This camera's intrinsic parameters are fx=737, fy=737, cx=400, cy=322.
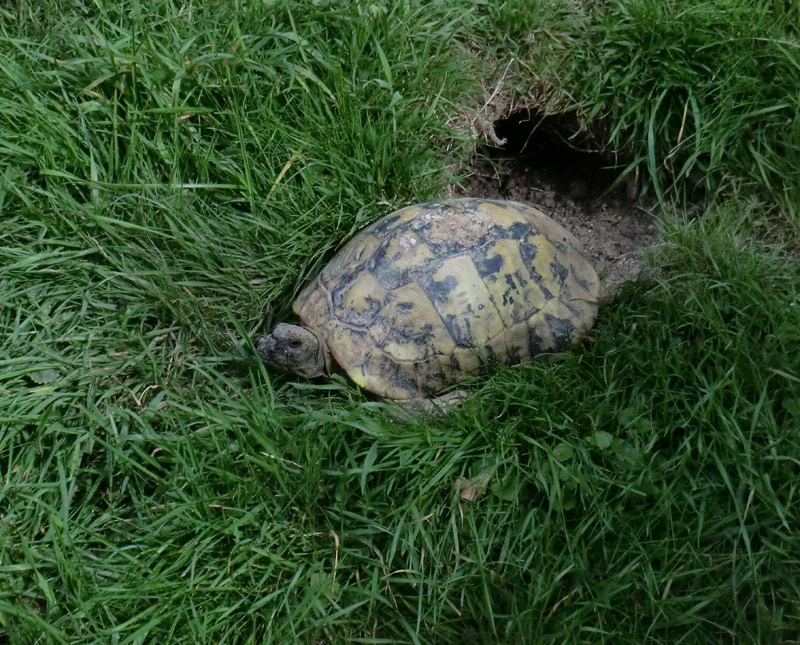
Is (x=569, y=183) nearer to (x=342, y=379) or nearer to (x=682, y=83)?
(x=682, y=83)

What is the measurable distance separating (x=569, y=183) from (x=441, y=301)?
146 cm

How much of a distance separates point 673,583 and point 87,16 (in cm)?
375

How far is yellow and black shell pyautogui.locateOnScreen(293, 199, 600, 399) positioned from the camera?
3.12 metres

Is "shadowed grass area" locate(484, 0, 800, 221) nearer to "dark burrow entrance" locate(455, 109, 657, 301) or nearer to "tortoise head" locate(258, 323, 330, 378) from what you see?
"dark burrow entrance" locate(455, 109, 657, 301)

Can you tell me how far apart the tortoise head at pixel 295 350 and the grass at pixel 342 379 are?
0.08 metres

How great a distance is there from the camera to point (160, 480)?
285cm

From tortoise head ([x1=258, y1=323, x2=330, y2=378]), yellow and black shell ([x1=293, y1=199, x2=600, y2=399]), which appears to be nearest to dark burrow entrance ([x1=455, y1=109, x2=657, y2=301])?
yellow and black shell ([x1=293, y1=199, x2=600, y2=399])

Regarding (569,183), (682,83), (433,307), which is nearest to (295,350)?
(433,307)

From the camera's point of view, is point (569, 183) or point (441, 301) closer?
point (441, 301)

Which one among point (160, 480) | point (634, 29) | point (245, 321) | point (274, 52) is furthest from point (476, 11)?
point (160, 480)

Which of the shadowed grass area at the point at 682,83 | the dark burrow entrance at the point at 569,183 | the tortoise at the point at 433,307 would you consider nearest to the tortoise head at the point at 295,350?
the tortoise at the point at 433,307

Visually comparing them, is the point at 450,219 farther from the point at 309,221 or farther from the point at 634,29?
the point at 634,29

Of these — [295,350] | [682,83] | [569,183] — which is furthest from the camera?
[569,183]

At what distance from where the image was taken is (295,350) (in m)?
3.08
